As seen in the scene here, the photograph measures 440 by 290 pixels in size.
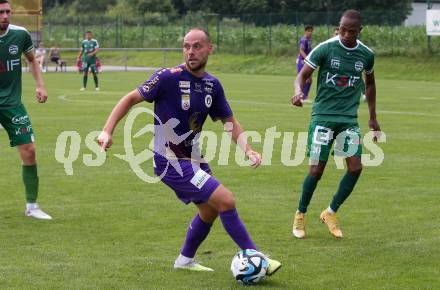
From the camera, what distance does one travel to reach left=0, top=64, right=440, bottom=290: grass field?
777cm

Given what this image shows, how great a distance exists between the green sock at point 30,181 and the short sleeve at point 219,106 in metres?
3.40

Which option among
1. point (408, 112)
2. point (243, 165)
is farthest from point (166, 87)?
point (408, 112)

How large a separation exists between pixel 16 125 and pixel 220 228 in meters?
2.55

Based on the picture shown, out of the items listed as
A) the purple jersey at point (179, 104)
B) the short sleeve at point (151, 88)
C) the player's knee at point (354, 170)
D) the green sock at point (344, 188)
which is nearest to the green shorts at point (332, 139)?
the player's knee at point (354, 170)

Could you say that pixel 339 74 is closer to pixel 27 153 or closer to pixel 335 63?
pixel 335 63

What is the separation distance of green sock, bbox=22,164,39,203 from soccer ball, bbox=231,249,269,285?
3762 mm

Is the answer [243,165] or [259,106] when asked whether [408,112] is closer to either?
[259,106]

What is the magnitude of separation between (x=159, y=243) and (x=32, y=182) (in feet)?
7.35

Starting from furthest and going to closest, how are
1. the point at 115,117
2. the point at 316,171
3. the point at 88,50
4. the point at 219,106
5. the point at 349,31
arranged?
the point at 88,50
the point at 316,171
the point at 349,31
the point at 219,106
the point at 115,117

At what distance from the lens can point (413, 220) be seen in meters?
10.3

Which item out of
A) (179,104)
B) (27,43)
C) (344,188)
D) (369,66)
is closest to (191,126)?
(179,104)

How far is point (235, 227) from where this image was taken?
757 cm

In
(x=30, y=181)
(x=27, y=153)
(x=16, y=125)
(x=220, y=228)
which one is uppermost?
(x=16, y=125)

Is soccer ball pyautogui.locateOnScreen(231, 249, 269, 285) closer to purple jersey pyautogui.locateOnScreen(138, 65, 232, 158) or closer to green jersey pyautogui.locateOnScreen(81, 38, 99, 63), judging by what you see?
purple jersey pyautogui.locateOnScreen(138, 65, 232, 158)
